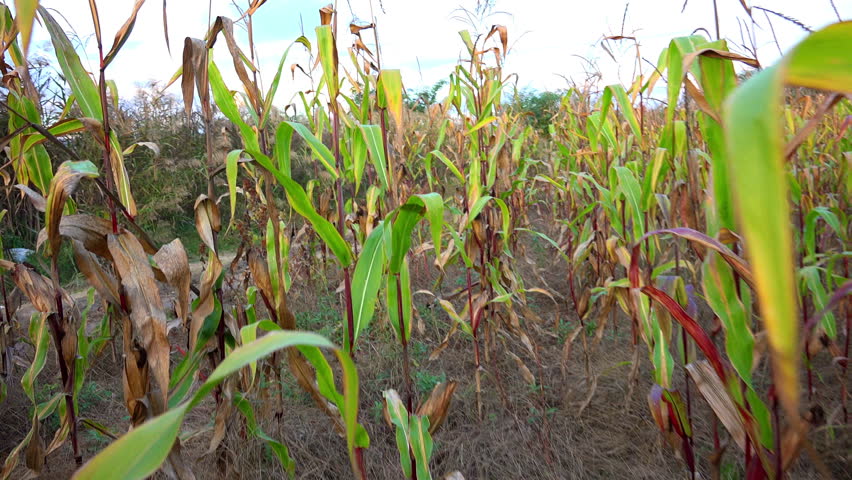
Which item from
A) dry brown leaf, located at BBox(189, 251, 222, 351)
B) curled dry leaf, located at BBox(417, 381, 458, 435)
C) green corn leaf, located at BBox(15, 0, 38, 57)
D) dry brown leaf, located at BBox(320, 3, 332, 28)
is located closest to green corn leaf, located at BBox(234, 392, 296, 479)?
dry brown leaf, located at BBox(189, 251, 222, 351)

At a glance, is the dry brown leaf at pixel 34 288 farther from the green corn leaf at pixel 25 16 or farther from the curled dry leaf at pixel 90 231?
the green corn leaf at pixel 25 16

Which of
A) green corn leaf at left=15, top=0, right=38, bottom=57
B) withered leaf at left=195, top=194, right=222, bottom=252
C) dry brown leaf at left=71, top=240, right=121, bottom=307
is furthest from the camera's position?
withered leaf at left=195, top=194, right=222, bottom=252

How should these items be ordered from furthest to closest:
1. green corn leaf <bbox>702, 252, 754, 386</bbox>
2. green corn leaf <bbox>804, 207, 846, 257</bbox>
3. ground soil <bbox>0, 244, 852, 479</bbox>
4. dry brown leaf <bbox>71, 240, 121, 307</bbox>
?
1. ground soil <bbox>0, 244, 852, 479</bbox>
2. green corn leaf <bbox>804, 207, 846, 257</bbox>
3. dry brown leaf <bbox>71, 240, 121, 307</bbox>
4. green corn leaf <bbox>702, 252, 754, 386</bbox>

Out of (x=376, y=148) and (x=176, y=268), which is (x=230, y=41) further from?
(x=176, y=268)

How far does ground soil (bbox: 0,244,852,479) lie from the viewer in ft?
4.51

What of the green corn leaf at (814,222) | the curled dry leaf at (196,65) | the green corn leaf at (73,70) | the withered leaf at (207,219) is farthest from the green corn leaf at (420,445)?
the green corn leaf at (814,222)

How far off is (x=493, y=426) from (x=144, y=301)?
1160 mm

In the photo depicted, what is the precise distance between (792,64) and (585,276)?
8.35 ft

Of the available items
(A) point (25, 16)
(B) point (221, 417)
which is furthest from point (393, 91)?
(B) point (221, 417)

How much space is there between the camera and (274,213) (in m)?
0.97

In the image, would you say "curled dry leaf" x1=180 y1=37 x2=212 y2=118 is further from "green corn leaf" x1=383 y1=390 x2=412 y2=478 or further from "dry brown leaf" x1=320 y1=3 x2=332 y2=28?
"green corn leaf" x1=383 y1=390 x2=412 y2=478

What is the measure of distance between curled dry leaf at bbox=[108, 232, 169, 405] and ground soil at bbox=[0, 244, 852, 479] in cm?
34

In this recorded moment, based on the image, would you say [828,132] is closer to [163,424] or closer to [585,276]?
[585,276]

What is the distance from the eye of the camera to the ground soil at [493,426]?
4.51ft
